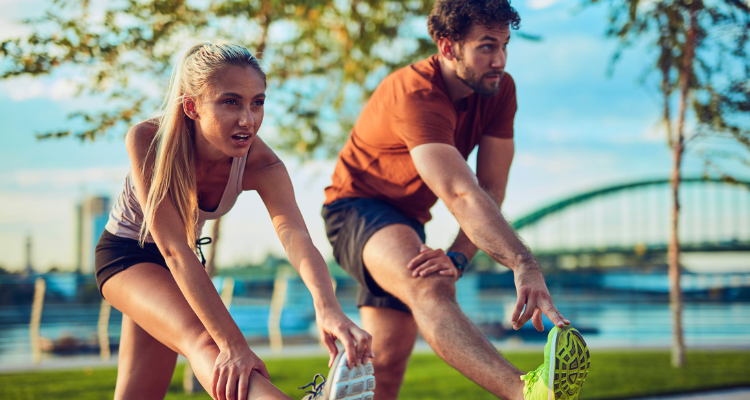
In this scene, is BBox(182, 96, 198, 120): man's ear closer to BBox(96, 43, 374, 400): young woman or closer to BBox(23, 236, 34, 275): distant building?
BBox(96, 43, 374, 400): young woman

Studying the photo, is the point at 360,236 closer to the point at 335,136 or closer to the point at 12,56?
the point at 12,56

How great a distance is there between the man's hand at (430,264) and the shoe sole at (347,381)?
53 centimetres

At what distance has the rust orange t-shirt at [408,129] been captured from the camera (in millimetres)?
2285

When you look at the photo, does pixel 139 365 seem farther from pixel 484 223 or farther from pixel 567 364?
pixel 567 364

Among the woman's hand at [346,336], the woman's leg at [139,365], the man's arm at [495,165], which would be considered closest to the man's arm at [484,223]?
the woman's hand at [346,336]

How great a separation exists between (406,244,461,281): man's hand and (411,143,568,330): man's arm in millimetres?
165

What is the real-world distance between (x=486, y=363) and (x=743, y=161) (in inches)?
258

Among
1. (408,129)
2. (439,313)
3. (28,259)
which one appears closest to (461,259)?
(439,313)

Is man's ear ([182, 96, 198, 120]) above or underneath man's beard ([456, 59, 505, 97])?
underneath

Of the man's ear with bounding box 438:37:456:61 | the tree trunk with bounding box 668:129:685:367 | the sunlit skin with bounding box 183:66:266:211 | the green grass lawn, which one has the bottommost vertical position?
the green grass lawn

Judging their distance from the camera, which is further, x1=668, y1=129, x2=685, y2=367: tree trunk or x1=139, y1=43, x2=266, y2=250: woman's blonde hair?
x1=668, y1=129, x2=685, y2=367: tree trunk

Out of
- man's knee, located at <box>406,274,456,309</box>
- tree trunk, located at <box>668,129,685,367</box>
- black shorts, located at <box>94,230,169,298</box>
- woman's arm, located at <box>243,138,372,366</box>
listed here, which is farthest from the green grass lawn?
woman's arm, located at <box>243,138,372,366</box>

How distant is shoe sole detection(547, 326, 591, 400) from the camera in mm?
1559

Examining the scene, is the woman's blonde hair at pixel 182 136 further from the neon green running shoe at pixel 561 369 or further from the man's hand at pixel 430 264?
the neon green running shoe at pixel 561 369
